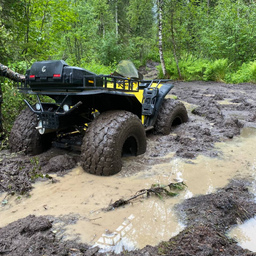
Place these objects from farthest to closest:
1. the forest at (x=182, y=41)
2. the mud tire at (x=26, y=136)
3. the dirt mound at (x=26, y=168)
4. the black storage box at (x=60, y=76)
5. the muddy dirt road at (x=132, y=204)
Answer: the forest at (x=182, y=41) → the mud tire at (x=26, y=136) → the black storage box at (x=60, y=76) → the dirt mound at (x=26, y=168) → the muddy dirt road at (x=132, y=204)

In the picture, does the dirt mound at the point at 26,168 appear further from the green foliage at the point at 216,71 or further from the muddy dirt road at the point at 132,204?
the green foliage at the point at 216,71

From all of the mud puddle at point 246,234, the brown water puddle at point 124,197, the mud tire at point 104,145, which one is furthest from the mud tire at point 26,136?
the mud puddle at point 246,234

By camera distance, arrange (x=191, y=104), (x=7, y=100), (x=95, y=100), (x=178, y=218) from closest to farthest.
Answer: (x=178, y=218), (x=95, y=100), (x=7, y=100), (x=191, y=104)

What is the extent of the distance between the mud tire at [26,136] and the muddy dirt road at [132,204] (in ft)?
0.50

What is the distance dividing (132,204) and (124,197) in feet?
0.56

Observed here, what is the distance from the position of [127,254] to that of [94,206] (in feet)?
2.50

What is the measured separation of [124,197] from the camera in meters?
2.47

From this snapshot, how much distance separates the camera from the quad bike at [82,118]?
2.87 meters

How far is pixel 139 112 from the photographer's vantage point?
4.02 m

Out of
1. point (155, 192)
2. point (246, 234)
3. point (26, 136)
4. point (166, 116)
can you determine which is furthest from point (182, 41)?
point (246, 234)

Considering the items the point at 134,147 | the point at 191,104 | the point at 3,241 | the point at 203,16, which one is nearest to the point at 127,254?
the point at 3,241

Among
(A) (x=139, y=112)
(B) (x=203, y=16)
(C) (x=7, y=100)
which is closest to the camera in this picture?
(A) (x=139, y=112)

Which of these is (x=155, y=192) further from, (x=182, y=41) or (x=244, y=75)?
(x=182, y=41)

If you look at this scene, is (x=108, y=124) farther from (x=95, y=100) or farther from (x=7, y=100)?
(x=7, y=100)
